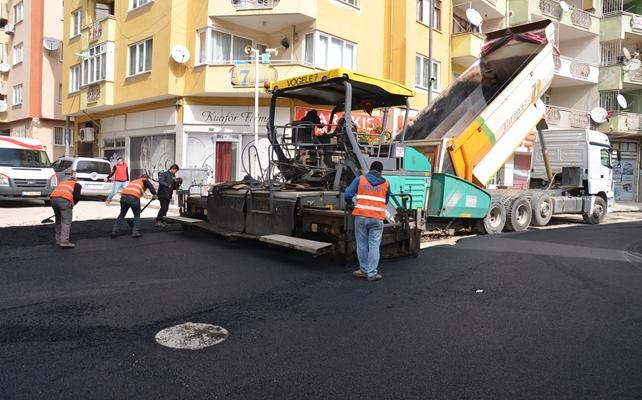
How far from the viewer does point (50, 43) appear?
102 ft

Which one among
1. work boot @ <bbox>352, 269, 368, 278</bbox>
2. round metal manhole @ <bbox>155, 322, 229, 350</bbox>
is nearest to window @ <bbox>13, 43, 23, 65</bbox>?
work boot @ <bbox>352, 269, 368, 278</bbox>

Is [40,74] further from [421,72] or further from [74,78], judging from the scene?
[421,72]

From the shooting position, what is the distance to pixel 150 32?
21.2 meters

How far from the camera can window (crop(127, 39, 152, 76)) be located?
21500 mm

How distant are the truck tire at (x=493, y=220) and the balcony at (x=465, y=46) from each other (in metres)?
14.6

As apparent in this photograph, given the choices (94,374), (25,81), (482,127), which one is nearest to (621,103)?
(482,127)

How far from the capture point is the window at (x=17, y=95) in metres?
33.3

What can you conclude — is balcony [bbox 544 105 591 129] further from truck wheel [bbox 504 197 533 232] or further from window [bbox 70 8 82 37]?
window [bbox 70 8 82 37]

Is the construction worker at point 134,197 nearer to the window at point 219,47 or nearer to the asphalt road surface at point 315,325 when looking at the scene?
the asphalt road surface at point 315,325

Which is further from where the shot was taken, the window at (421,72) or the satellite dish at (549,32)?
the window at (421,72)

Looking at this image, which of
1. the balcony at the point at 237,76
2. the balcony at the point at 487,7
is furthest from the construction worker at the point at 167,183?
the balcony at the point at 487,7

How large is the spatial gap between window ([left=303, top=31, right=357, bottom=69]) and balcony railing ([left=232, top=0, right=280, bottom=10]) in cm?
171

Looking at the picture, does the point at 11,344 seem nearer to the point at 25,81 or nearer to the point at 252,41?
the point at 252,41

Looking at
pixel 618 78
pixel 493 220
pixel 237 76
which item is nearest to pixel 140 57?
pixel 237 76
